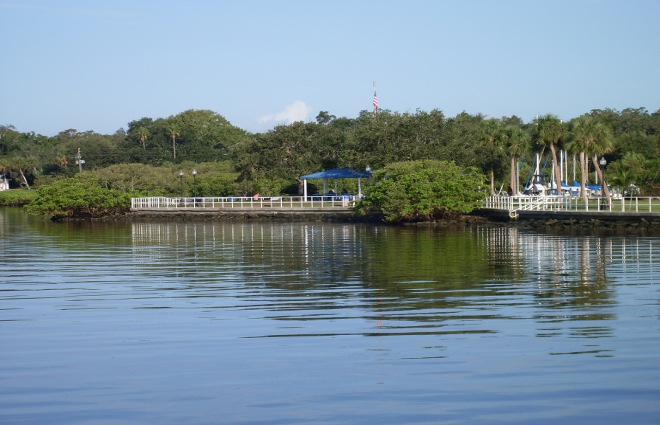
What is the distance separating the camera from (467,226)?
5606 cm

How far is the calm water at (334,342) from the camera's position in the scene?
1074 centimetres

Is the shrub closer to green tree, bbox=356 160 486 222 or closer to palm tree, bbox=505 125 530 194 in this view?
green tree, bbox=356 160 486 222

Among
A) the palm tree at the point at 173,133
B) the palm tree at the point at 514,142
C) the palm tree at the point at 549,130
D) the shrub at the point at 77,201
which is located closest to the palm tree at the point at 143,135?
the palm tree at the point at 173,133

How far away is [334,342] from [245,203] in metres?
60.6

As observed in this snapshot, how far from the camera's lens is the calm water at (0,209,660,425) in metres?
10.7

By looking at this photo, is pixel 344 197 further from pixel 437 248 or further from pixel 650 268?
pixel 650 268

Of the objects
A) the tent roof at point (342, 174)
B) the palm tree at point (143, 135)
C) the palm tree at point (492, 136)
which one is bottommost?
the tent roof at point (342, 174)

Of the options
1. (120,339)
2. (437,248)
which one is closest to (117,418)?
(120,339)

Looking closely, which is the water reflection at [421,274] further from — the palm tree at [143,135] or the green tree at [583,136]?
the palm tree at [143,135]

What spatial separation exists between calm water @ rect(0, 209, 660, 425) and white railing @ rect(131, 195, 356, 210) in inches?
1640

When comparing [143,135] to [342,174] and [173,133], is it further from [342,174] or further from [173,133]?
[342,174]

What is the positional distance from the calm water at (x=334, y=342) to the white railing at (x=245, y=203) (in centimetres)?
4166

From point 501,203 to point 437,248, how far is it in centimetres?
2496

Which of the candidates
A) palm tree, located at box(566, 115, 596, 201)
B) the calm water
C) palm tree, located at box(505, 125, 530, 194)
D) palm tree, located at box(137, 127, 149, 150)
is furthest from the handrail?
palm tree, located at box(137, 127, 149, 150)
